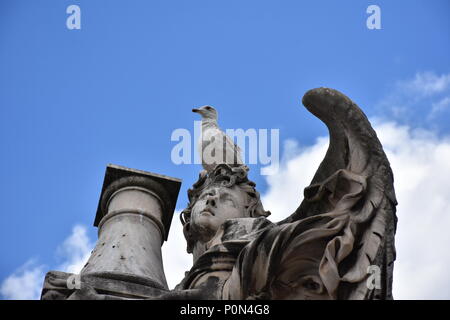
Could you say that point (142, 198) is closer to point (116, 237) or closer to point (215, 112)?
point (116, 237)

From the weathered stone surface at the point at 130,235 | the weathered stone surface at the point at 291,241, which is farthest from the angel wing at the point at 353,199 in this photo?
the weathered stone surface at the point at 130,235

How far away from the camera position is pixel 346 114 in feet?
24.3

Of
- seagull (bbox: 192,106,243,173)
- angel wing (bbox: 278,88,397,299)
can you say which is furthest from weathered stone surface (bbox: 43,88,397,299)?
seagull (bbox: 192,106,243,173)

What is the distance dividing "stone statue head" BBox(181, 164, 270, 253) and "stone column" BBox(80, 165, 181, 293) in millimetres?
474

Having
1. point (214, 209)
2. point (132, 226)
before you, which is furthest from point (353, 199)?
point (132, 226)

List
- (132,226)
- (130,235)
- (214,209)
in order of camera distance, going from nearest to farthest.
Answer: (214,209)
(130,235)
(132,226)

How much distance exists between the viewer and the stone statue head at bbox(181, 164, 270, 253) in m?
A: 8.11

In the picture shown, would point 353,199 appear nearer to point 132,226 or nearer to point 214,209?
point 214,209

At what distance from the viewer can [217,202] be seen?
27.1 feet

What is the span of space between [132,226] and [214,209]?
1479 millimetres

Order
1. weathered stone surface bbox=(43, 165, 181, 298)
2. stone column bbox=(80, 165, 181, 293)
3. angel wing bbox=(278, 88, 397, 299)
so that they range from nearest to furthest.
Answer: angel wing bbox=(278, 88, 397, 299) < weathered stone surface bbox=(43, 165, 181, 298) < stone column bbox=(80, 165, 181, 293)

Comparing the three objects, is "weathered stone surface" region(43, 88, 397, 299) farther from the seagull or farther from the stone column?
the seagull

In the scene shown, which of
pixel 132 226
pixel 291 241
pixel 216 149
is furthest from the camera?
pixel 216 149
